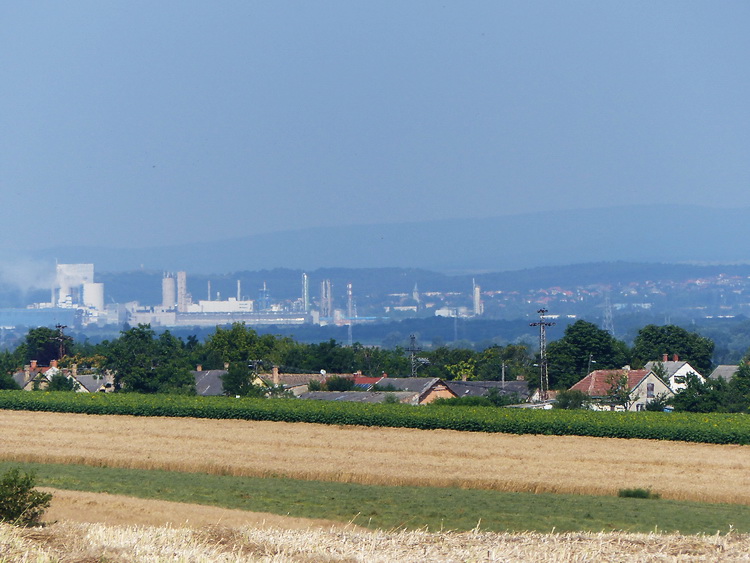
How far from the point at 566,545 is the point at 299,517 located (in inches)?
367

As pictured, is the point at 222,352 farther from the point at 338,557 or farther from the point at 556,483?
the point at 338,557

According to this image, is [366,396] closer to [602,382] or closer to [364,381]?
[602,382]

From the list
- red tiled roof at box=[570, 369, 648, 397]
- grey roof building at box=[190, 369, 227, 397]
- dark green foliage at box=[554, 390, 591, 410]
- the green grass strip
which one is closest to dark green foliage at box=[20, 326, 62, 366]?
grey roof building at box=[190, 369, 227, 397]

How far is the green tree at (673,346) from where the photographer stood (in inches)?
4825

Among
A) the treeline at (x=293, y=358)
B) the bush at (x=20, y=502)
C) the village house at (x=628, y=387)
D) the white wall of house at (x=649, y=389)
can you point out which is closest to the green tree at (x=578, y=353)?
the treeline at (x=293, y=358)

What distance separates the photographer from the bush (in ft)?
63.8

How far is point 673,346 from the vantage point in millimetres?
123375

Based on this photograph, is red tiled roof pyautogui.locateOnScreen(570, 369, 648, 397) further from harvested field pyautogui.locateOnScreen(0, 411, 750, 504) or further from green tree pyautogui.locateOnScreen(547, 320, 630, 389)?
harvested field pyautogui.locateOnScreen(0, 411, 750, 504)

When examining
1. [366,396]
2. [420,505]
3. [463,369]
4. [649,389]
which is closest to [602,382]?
[649,389]

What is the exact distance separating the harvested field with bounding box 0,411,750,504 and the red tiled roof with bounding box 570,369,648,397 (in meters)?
37.4

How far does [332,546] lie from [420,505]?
36.2ft

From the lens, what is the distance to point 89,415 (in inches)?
2283

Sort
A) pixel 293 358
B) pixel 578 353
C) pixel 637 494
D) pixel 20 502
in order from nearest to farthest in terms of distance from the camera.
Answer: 1. pixel 20 502
2. pixel 637 494
3. pixel 578 353
4. pixel 293 358

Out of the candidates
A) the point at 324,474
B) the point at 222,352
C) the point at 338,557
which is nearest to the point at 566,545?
the point at 338,557
